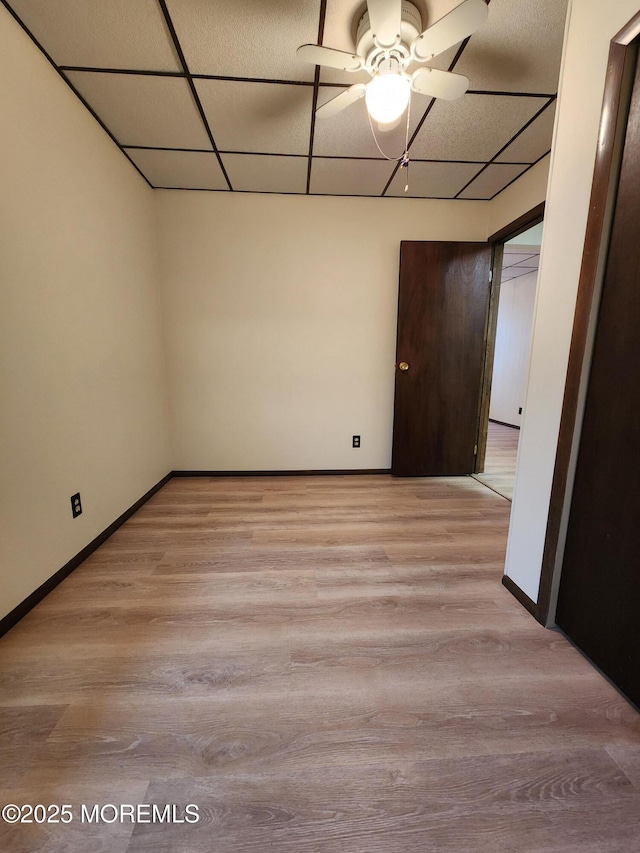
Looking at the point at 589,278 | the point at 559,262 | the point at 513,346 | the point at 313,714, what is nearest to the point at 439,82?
the point at 559,262

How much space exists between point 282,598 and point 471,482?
7.45 ft

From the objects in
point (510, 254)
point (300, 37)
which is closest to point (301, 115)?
point (300, 37)

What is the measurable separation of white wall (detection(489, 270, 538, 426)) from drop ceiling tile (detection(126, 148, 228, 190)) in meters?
4.96

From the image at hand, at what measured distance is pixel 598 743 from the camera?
3.17ft

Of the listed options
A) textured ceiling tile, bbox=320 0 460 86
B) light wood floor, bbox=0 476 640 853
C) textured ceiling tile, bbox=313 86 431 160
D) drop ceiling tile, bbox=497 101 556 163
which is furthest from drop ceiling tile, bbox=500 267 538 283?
light wood floor, bbox=0 476 640 853

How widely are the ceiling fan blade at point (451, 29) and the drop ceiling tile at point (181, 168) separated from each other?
1.56 metres

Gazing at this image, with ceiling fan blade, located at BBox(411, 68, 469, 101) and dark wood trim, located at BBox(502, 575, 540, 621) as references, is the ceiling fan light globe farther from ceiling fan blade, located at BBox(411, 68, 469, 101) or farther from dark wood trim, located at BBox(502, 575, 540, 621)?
dark wood trim, located at BBox(502, 575, 540, 621)

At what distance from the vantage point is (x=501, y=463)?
370cm

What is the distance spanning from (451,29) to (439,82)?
0.24 m

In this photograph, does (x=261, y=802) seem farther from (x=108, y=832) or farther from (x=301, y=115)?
(x=301, y=115)

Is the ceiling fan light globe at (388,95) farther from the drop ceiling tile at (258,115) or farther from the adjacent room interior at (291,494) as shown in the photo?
the drop ceiling tile at (258,115)

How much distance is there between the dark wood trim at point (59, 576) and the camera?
4.52 ft

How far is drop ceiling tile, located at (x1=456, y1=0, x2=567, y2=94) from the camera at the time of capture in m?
1.39

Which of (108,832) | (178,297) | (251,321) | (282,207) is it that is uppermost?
(282,207)
